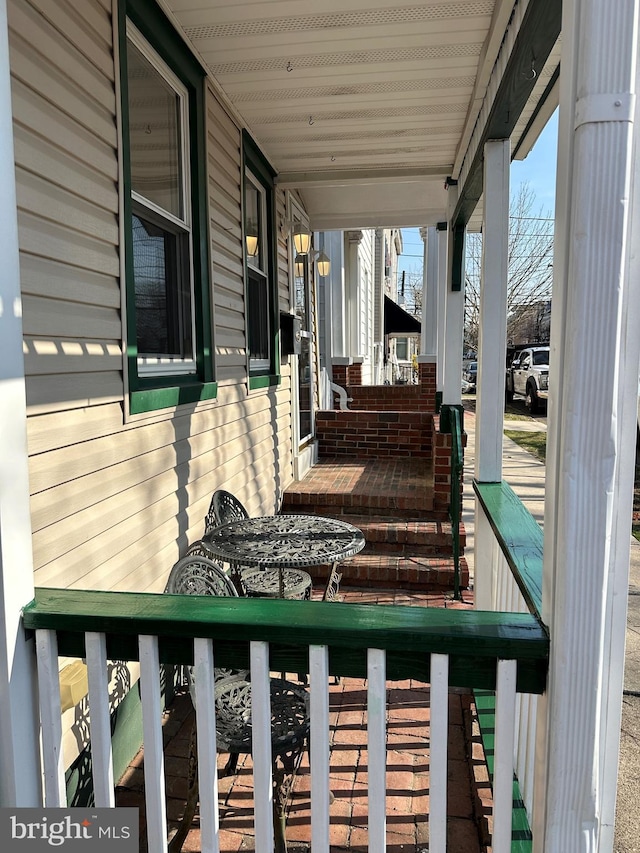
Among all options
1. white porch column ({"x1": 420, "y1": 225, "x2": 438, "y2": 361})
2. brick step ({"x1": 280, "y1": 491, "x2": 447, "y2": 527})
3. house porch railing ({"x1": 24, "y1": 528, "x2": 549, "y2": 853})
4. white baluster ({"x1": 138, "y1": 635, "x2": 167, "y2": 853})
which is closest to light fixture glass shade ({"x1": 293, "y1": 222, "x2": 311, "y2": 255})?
brick step ({"x1": 280, "y1": 491, "x2": 447, "y2": 527})

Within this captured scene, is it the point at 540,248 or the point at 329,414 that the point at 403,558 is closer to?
the point at 329,414

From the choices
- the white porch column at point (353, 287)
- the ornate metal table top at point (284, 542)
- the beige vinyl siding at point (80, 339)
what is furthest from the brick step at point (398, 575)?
the white porch column at point (353, 287)

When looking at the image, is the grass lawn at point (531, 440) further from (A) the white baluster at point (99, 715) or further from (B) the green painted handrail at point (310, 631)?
(A) the white baluster at point (99, 715)

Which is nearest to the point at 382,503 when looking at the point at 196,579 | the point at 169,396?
the point at 169,396

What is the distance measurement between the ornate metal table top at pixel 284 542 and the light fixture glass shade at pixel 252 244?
214 cm

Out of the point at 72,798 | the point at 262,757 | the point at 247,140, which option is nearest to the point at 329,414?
the point at 247,140

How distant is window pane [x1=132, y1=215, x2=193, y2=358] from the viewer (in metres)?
2.80

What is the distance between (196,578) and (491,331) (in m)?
1.96

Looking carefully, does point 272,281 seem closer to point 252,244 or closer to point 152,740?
point 252,244

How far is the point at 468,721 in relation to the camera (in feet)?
9.25

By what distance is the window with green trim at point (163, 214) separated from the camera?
261cm

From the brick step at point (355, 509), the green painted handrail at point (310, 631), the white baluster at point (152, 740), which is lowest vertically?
the brick step at point (355, 509)

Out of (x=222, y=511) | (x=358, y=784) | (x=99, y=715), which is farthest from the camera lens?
(x=222, y=511)

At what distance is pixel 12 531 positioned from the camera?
140 centimetres
